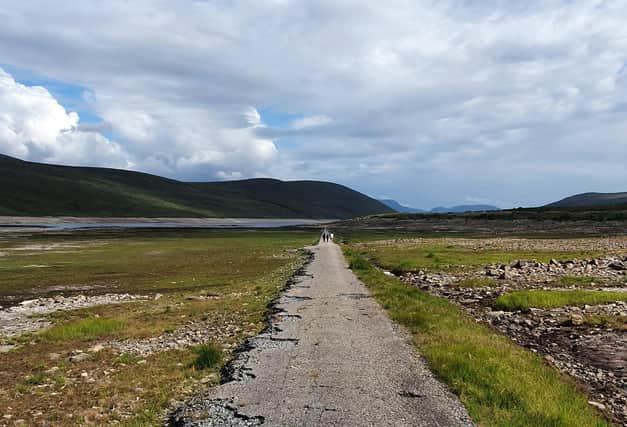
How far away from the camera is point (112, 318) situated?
24.9 meters

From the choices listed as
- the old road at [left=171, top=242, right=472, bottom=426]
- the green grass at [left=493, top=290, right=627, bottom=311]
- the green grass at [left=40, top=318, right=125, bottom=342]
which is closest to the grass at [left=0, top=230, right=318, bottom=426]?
the green grass at [left=40, top=318, right=125, bottom=342]

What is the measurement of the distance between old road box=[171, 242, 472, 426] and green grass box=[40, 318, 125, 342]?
24.8 ft

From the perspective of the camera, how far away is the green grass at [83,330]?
20.8m

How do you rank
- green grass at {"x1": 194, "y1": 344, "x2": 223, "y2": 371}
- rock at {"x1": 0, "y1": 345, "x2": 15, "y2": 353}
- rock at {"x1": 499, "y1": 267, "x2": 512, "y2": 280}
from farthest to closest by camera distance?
rock at {"x1": 499, "y1": 267, "x2": 512, "y2": 280} < rock at {"x1": 0, "y1": 345, "x2": 15, "y2": 353} < green grass at {"x1": 194, "y1": 344, "x2": 223, "y2": 371}

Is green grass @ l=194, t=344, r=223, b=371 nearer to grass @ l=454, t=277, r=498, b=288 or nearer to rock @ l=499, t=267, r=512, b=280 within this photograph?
grass @ l=454, t=277, r=498, b=288

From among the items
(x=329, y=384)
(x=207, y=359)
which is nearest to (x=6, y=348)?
(x=207, y=359)

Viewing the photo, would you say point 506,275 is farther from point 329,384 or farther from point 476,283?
point 329,384

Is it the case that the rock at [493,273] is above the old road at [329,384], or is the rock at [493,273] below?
above

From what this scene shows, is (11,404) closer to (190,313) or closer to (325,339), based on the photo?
(325,339)

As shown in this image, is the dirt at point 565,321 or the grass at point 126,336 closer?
the grass at point 126,336

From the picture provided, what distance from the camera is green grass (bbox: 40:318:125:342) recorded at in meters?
20.8

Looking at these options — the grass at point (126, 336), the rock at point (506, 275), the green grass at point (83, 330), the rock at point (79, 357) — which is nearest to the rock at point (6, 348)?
the grass at point (126, 336)

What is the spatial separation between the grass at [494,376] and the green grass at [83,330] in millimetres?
12692

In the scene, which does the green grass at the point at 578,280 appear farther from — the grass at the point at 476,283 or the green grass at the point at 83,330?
the green grass at the point at 83,330
